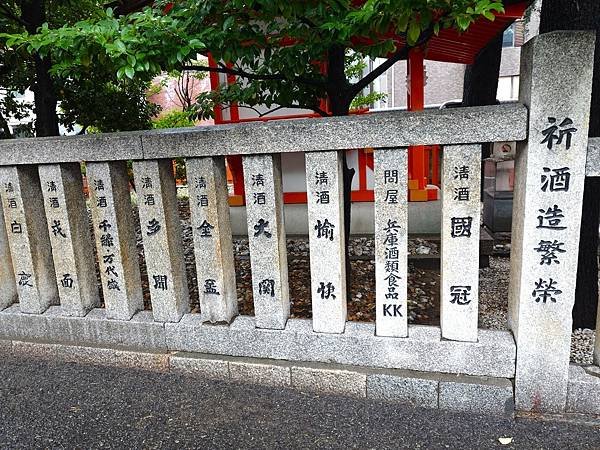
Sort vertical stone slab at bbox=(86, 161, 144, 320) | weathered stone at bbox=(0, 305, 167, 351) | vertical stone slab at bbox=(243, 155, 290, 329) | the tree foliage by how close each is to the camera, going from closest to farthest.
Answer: vertical stone slab at bbox=(243, 155, 290, 329), vertical stone slab at bbox=(86, 161, 144, 320), weathered stone at bbox=(0, 305, 167, 351), the tree foliage

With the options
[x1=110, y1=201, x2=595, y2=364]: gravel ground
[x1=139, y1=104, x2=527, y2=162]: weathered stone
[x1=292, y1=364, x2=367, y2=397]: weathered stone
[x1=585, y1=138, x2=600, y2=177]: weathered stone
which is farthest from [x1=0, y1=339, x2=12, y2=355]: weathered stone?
[x1=585, y1=138, x2=600, y2=177]: weathered stone

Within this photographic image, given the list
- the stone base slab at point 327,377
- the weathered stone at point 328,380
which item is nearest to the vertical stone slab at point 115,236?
the stone base slab at point 327,377

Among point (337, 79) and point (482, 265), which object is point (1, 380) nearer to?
point (337, 79)

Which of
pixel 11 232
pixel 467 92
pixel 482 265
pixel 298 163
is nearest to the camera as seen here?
pixel 11 232

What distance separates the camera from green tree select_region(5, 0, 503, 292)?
2617 millimetres

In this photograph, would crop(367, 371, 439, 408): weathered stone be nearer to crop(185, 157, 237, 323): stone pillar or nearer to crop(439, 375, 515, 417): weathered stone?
crop(439, 375, 515, 417): weathered stone

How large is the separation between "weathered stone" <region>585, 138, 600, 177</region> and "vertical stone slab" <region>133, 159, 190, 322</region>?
9.19ft

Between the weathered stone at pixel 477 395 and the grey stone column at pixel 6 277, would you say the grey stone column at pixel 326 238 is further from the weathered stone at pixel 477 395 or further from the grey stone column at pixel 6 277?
the grey stone column at pixel 6 277

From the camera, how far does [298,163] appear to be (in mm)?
7996

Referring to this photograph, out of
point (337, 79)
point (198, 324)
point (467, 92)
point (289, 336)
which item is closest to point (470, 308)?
point (289, 336)

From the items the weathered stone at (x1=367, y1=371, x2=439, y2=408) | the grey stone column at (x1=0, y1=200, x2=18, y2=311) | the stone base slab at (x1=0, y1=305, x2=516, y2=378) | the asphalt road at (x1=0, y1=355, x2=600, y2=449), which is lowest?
the asphalt road at (x1=0, y1=355, x2=600, y2=449)

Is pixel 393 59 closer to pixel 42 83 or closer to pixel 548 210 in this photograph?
pixel 548 210

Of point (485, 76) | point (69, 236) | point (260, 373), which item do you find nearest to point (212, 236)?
point (260, 373)

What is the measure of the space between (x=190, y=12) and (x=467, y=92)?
6638 mm
